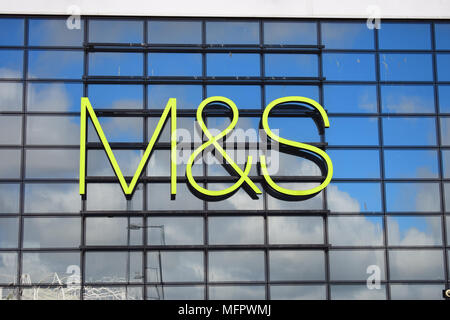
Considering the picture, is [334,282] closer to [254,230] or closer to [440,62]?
[254,230]

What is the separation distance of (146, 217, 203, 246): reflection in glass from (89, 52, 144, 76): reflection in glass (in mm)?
4277

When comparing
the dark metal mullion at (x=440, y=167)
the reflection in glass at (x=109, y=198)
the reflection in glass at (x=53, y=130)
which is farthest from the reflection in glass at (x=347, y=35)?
the reflection in glass at (x=53, y=130)

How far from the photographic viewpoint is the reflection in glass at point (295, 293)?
21438 mm

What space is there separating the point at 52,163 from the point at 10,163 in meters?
1.16

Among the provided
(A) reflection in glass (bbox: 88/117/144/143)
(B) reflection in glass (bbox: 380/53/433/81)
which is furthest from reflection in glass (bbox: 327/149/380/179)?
(A) reflection in glass (bbox: 88/117/144/143)

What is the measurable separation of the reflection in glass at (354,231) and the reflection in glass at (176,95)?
4872mm

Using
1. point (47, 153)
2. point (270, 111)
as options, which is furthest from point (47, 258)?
point (270, 111)

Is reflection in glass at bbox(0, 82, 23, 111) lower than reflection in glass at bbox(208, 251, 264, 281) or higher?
higher

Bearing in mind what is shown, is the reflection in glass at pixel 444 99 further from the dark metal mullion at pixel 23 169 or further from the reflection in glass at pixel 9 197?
the reflection in glass at pixel 9 197

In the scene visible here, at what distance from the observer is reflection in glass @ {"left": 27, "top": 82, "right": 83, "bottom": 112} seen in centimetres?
2217

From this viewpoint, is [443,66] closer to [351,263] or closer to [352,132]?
[352,132]

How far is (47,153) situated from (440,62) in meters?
11.5

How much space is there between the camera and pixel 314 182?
868 inches

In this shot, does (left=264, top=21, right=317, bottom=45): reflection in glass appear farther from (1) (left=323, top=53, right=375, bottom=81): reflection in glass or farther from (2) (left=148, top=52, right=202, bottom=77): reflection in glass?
(2) (left=148, top=52, right=202, bottom=77): reflection in glass
